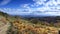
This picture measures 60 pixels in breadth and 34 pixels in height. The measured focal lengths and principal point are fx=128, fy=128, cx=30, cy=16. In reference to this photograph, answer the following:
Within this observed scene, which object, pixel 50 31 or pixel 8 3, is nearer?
pixel 50 31

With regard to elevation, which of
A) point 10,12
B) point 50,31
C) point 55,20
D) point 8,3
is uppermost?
point 8,3

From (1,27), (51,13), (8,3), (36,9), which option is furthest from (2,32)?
(51,13)

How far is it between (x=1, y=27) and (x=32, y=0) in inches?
29.2

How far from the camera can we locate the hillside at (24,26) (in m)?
2.22

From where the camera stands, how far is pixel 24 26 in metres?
2.27

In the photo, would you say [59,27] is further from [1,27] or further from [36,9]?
[1,27]

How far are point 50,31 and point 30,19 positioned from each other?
0.42 m

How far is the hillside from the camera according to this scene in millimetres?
2221

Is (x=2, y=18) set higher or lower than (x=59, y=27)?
higher

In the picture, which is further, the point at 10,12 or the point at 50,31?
the point at 10,12

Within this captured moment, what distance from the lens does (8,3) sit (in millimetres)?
2350

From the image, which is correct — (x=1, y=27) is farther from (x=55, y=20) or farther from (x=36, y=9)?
(x=55, y=20)

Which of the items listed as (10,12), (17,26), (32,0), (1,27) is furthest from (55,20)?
(1,27)

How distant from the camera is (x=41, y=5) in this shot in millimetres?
2314
